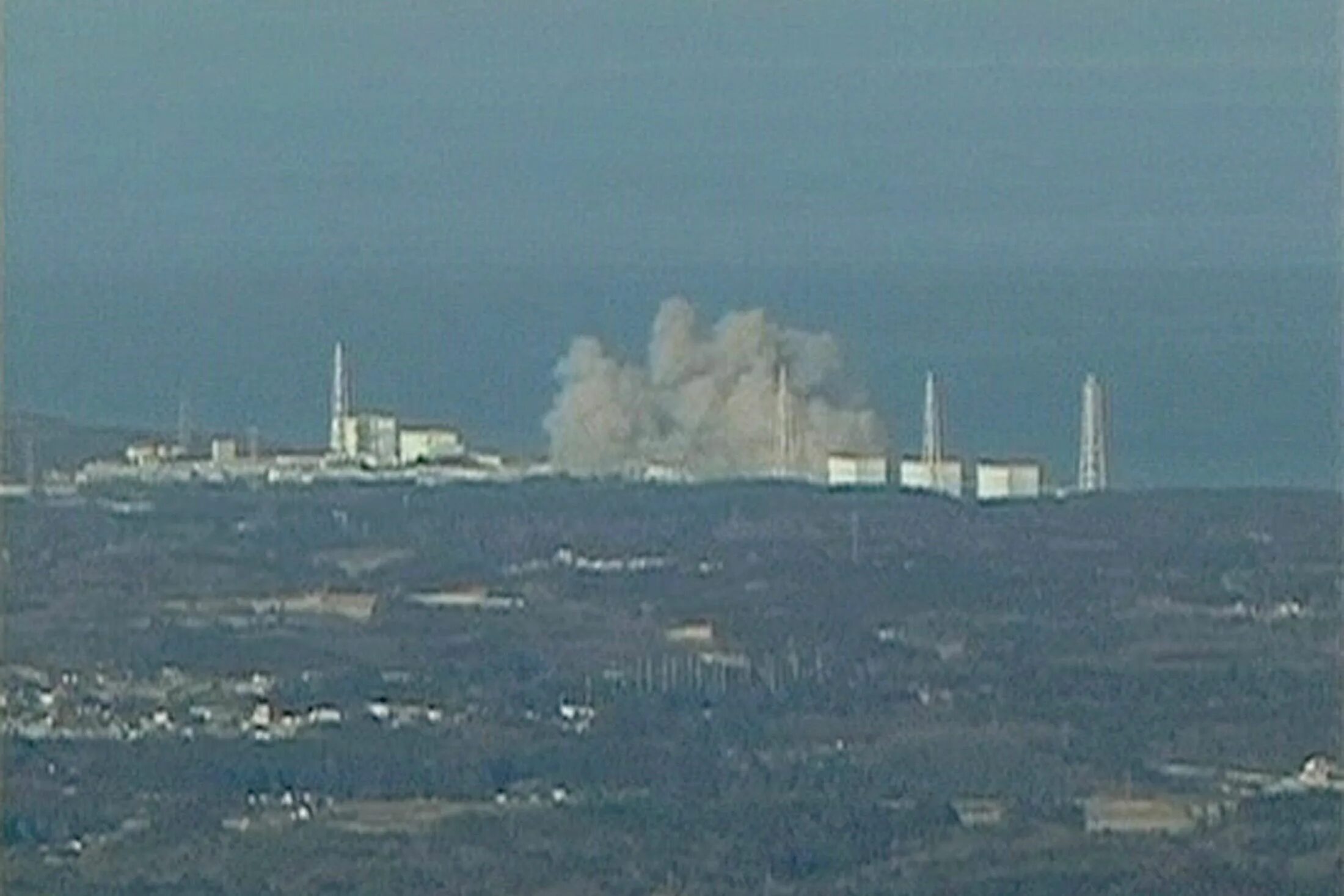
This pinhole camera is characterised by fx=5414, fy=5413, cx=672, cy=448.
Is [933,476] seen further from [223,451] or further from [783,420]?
[223,451]

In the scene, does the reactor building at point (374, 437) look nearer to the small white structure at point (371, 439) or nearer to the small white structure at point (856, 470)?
the small white structure at point (371, 439)

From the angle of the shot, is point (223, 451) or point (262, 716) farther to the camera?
point (223, 451)

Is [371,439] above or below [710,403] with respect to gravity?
below

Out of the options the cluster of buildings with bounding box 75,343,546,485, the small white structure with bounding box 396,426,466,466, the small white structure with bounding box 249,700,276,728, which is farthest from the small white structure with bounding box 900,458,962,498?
the small white structure with bounding box 249,700,276,728

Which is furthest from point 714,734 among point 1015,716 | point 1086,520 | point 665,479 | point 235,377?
point 235,377

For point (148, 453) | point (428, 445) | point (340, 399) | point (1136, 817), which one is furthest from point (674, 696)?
point (340, 399)

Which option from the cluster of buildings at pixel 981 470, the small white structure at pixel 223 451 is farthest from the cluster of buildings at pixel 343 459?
the cluster of buildings at pixel 981 470
